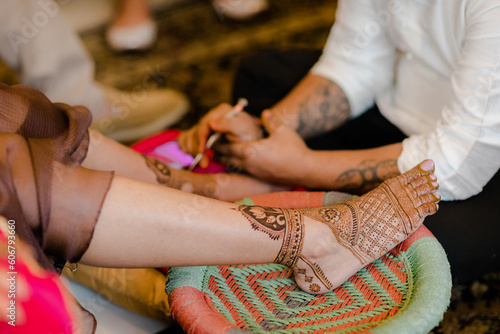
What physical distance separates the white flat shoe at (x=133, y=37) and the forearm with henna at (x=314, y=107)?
1142mm

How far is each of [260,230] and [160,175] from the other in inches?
13.9

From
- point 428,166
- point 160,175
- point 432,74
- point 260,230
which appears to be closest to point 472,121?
point 428,166

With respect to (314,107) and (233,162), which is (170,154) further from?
(314,107)

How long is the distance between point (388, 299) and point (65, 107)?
2.07 ft

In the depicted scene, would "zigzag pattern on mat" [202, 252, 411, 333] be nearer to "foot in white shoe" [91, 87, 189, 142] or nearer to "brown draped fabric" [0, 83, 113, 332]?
"brown draped fabric" [0, 83, 113, 332]

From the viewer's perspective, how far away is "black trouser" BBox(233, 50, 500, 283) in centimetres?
90

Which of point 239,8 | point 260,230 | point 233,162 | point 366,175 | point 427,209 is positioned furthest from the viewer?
point 239,8

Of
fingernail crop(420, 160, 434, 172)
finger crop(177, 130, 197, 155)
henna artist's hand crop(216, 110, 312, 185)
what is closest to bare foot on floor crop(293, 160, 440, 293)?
fingernail crop(420, 160, 434, 172)

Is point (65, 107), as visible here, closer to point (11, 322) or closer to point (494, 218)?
point (11, 322)

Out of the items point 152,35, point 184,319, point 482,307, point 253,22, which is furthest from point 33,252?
point 253,22

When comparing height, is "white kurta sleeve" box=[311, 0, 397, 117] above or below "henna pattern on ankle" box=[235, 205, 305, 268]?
above

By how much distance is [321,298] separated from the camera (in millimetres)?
815

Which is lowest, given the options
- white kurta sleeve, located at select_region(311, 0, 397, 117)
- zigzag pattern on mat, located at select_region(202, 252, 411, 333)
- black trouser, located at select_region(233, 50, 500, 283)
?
zigzag pattern on mat, located at select_region(202, 252, 411, 333)

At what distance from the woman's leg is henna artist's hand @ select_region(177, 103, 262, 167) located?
318 mm
